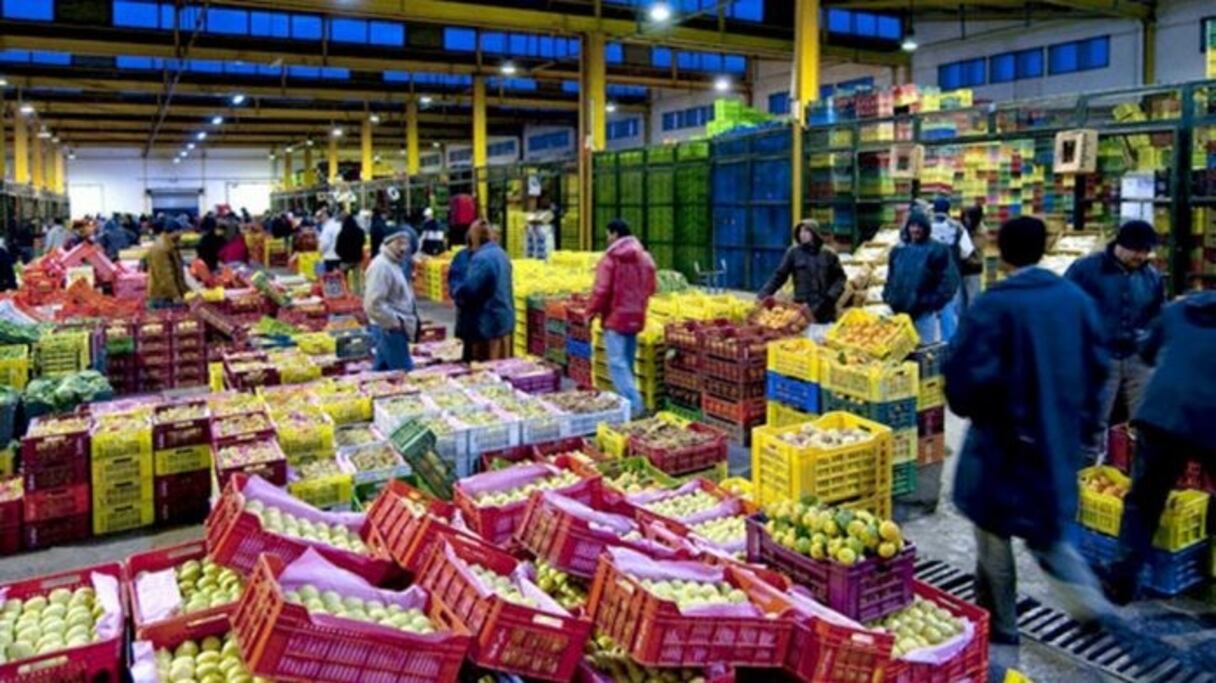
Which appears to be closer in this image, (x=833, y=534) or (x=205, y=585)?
(x=205, y=585)

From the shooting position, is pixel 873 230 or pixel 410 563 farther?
pixel 873 230

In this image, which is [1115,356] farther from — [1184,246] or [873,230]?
[873,230]

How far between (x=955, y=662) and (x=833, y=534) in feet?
1.99

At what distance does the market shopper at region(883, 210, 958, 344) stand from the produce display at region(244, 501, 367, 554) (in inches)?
202

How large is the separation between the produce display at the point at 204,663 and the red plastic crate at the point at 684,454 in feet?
9.46

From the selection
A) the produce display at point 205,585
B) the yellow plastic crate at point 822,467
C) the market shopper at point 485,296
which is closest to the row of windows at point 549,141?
the market shopper at point 485,296

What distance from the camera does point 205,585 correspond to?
347 cm

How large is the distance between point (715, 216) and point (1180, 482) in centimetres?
1094

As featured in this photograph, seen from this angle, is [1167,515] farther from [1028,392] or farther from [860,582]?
[860,582]

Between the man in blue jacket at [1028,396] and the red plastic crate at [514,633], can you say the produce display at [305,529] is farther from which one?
the man in blue jacket at [1028,396]

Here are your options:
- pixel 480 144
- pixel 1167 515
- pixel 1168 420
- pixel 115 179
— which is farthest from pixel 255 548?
pixel 115 179

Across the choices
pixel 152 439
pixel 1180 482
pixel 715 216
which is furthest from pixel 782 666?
pixel 715 216

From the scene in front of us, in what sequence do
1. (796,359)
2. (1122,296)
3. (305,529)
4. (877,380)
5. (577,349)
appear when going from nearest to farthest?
1. (305,529)
2. (1122,296)
3. (877,380)
4. (796,359)
5. (577,349)

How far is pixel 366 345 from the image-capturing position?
918 centimetres
